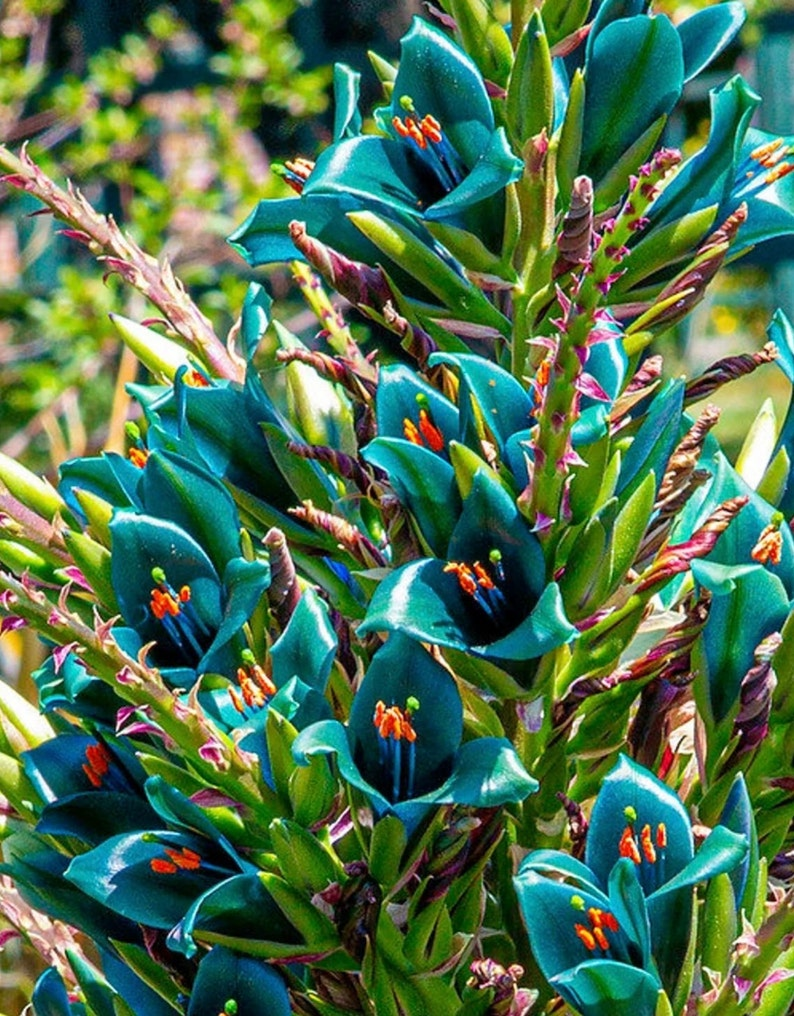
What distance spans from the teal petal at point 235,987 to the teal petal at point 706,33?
1.32 feet

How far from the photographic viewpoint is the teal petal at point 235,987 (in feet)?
1.89

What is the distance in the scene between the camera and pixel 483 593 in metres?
0.58

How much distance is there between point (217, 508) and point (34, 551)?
0.34 feet

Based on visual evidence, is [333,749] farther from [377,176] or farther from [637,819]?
[377,176]

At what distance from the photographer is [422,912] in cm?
57

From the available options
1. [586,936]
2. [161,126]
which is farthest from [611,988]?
[161,126]

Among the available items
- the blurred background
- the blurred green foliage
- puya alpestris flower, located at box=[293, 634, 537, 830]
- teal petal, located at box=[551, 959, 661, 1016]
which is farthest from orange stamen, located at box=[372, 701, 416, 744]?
the blurred green foliage

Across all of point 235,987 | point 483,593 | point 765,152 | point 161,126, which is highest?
point 765,152

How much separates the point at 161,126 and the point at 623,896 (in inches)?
176

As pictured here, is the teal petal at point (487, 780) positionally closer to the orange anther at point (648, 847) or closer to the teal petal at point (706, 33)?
the orange anther at point (648, 847)

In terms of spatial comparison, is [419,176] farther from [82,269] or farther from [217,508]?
[82,269]

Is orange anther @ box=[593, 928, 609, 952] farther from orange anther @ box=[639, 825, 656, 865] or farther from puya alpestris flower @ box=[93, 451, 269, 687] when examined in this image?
puya alpestris flower @ box=[93, 451, 269, 687]

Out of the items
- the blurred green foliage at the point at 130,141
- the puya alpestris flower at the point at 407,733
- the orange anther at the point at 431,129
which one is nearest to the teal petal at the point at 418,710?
the puya alpestris flower at the point at 407,733

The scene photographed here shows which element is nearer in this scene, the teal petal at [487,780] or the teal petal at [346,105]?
the teal petal at [487,780]
